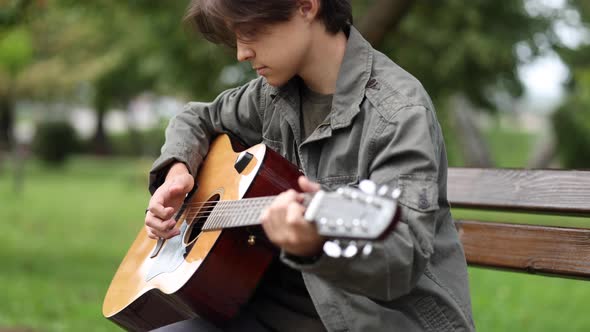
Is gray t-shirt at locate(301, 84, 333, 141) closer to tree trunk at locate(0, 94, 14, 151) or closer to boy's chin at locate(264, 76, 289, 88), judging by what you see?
boy's chin at locate(264, 76, 289, 88)

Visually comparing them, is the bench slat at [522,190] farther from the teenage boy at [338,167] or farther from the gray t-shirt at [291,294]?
the gray t-shirt at [291,294]

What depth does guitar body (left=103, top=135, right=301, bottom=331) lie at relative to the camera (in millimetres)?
2256

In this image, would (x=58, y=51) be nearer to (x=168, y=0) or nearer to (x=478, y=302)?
(x=168, y=0)

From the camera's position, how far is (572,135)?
17906 mm

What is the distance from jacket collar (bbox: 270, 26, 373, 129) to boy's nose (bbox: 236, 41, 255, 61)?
10.0 inches

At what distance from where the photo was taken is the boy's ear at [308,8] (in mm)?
2219

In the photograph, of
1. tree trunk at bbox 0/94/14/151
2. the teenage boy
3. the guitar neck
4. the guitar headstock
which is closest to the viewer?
the guitar headstock

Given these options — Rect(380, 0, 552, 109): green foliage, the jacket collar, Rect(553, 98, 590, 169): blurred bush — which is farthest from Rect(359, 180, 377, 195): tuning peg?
Rect(553, 98, 590, 169): blurred bush

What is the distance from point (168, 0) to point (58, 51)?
65.2 feet

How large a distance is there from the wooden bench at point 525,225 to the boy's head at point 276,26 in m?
1.00

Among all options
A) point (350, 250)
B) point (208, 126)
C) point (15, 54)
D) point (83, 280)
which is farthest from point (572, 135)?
point (350, 250)

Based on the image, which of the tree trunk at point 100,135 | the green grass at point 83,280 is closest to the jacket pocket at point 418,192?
the green grass at point 83,280

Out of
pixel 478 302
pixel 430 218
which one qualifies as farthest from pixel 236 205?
pixel 478 302

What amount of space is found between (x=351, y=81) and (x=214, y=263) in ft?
2.09
